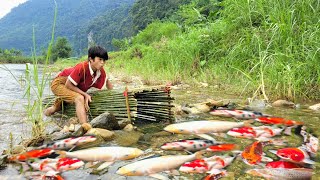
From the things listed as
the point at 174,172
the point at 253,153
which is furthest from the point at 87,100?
the point at 253,153

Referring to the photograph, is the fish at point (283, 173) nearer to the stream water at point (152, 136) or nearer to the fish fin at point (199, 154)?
the stream water at point (152, 136)

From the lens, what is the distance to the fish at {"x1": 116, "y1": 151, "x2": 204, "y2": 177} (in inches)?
87.4

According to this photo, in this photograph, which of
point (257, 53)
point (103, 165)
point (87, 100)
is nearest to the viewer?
point (103, 165)

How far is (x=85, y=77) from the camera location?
4203 millimetres

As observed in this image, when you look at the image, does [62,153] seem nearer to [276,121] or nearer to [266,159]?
[266,159]

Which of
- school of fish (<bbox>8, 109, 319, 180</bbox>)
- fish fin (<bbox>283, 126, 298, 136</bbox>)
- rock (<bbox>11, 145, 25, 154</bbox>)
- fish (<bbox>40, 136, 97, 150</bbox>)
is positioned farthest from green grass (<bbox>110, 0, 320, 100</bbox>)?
rock (<bbox>11, 145, 25, 154</bbox>)

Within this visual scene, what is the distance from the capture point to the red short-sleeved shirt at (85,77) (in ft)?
13.4

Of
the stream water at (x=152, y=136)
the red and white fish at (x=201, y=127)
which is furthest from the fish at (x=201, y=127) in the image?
the stream water at (x=152, y=136)

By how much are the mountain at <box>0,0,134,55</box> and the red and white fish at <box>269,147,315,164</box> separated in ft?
289

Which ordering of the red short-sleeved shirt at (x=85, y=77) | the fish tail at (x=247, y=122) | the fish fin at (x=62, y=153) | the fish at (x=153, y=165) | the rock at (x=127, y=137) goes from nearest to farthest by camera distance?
the fish at (x=153, y=165), the fish fin at (x=62, y=153), the rock at (x=127, y=137), the fish tail at (x=247, y=122), the red short-sleeved shirt at (x=85, y=77)

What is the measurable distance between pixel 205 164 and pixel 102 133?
1.14 meters

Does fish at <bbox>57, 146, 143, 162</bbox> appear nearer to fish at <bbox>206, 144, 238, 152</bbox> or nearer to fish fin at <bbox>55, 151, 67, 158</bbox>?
fish fin at <bbox>55, 151, 67, 158</bbox>

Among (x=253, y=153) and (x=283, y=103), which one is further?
(x=283, y=103)

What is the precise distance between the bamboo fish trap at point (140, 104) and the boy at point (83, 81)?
6.5 inches
